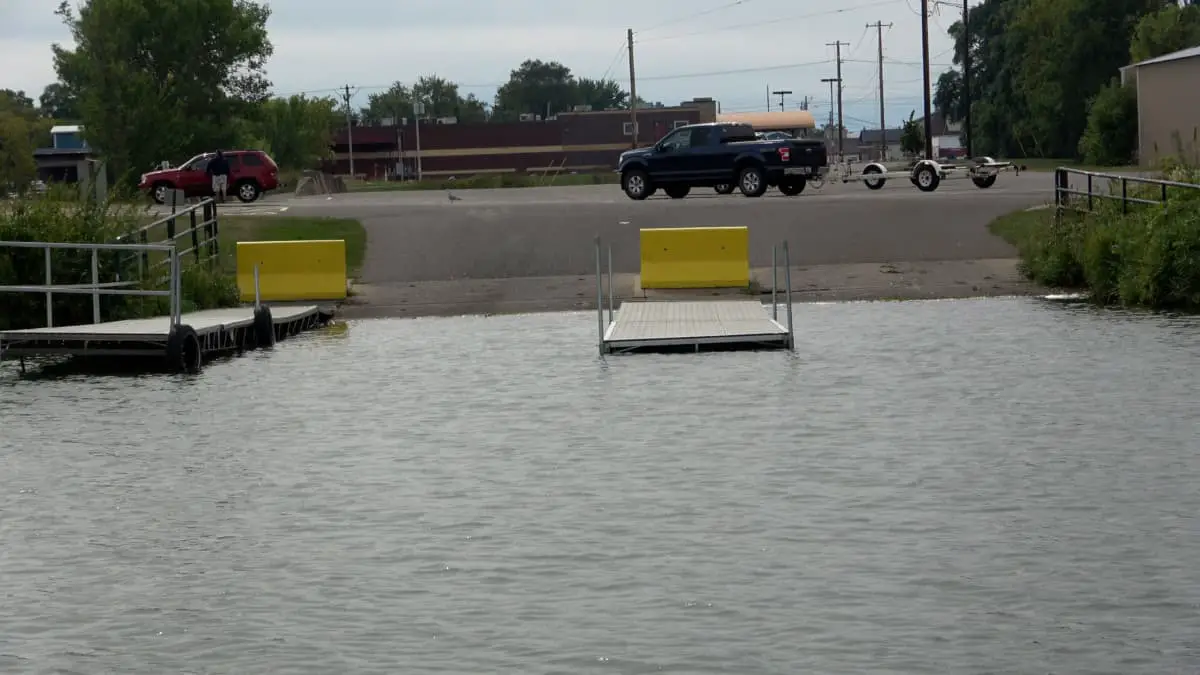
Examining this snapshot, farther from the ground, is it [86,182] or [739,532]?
[86,182]

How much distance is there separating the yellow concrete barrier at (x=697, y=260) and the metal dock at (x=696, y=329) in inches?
185

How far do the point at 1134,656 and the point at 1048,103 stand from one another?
3838 inches

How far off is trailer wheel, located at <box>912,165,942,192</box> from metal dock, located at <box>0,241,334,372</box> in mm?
29304

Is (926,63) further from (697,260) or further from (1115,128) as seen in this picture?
(697,260)

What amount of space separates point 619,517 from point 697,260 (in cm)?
2032

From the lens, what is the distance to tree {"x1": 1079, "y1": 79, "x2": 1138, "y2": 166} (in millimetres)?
83625

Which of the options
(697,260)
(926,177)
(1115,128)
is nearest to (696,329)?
(697,260)

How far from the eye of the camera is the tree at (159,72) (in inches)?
3533

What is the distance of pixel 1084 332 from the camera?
26094 millimetres

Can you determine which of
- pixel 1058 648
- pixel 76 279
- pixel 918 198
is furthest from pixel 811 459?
pixel 918 198

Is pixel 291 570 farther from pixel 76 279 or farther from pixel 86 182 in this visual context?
pixel 86 182

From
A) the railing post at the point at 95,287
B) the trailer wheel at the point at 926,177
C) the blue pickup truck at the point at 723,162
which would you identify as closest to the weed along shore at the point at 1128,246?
the blue pickup truck at the point at 723,162

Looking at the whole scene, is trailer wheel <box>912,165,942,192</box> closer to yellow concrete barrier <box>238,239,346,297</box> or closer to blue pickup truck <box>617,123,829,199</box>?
blue pickup truck <box>617,123,829,199</box>

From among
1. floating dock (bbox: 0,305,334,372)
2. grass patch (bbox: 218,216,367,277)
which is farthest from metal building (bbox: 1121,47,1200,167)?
floating dock (bbox: 0,305,334,372)
